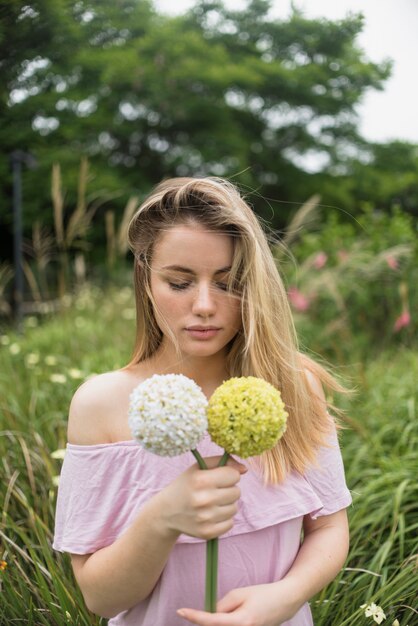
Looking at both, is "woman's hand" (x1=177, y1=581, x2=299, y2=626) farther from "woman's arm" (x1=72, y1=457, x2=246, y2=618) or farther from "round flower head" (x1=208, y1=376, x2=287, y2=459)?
"round flower head" (x1=208, y1=376, x2=287, y2=459)

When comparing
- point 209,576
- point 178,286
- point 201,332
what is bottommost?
point 209,576

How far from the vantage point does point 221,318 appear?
1343 millimetres

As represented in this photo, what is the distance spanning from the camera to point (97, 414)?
141cm

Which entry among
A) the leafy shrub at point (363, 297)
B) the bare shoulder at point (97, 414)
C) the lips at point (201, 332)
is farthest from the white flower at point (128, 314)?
the lips at point (201, 332)

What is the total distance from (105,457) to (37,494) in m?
1.46

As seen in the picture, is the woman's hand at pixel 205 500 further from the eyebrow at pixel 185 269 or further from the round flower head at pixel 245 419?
the eyebrow at pixel 185 269

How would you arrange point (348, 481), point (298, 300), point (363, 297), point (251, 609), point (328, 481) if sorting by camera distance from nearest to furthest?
point (251, 609)
point (328, 481)
point (348, 481)
point (298, 300)
point (363, 297)

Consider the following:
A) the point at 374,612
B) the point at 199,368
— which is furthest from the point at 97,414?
the point at 374,612

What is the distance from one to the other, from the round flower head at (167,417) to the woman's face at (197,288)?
1.32 feet

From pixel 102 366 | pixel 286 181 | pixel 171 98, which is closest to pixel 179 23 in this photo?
pixel 171 98

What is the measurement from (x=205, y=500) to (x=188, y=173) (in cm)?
1355

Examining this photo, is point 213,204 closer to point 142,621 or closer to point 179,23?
point 142,621

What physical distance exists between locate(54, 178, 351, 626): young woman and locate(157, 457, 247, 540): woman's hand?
0.26 meters

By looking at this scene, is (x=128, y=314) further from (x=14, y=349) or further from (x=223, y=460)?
(x=223, y=460)
